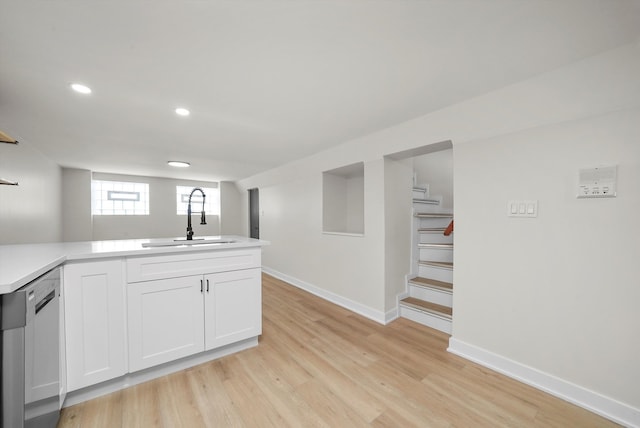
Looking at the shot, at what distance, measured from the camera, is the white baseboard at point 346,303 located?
284 cm

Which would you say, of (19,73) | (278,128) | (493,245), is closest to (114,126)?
(19,73)

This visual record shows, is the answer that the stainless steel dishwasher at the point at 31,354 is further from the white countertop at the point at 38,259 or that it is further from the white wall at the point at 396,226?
the white wall at the point at 396,226

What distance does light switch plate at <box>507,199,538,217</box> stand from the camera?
1770 millimetres

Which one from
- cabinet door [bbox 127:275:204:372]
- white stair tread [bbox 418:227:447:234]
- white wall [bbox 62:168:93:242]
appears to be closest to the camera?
cabinet door [bbox 127:275:204:372]

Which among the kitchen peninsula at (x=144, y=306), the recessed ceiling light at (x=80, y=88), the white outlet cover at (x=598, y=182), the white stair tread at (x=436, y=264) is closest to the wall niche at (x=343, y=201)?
the white stair tread at (x=436, y=264)

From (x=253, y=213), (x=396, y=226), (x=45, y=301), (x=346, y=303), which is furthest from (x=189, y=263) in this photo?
(x=253, y=213)

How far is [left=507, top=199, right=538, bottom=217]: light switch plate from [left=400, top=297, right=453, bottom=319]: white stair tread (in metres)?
1.26

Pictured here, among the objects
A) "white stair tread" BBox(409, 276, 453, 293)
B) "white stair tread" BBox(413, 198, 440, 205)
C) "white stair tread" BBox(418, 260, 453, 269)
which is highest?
"white stair tread" BBox(413, 198, 440, 205)

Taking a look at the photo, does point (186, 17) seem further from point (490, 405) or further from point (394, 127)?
point (490, 405)

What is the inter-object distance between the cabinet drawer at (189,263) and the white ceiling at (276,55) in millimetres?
1313

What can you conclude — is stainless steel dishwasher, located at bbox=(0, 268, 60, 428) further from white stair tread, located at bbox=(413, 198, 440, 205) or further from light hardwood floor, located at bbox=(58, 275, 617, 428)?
white stair tread, located at bbox=(413, 198, 440, 205)

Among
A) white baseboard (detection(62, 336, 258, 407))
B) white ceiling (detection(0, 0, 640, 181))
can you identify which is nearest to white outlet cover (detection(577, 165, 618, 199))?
white ceiling (detection(0, 0, 640, 181))

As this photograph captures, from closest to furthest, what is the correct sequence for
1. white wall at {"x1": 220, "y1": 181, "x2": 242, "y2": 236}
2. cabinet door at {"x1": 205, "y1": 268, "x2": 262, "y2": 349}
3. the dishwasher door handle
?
the dishwasher door handle < cabinet door at {"x1": 205, "y1": 268, "x2": 262, "y2": 349} < white wall at {"x1": 220, "y1": 181, "x2": 242, "y2": 236}

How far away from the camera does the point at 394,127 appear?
2656mm
